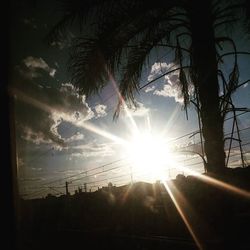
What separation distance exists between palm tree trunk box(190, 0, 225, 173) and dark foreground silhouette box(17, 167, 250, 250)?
0.40 meters

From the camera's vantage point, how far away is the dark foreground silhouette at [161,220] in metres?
5.38

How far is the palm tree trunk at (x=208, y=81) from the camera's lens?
5.46 metres

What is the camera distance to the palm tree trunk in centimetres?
546

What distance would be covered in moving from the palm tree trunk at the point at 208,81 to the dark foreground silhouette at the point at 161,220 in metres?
0.40

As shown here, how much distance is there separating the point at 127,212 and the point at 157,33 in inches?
315

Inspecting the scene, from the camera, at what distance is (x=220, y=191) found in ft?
17.6

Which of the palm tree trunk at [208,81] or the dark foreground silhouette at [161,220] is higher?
the palm tree trunk at [208,81]

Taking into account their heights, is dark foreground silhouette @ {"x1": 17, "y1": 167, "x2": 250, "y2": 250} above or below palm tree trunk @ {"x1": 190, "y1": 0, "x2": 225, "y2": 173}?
below

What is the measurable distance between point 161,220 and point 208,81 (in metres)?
6.62

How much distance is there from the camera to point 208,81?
5605mm

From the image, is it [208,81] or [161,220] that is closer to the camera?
[208,81]

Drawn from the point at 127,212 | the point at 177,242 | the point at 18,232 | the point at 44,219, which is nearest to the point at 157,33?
the point at 177,242

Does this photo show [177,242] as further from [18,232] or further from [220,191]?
[18,232]

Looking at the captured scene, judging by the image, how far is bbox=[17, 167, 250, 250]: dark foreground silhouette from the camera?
538 cm
